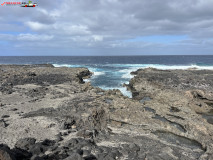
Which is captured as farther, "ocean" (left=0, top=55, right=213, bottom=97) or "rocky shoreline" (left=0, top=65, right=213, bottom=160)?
"ocean" (left=0, top=55, right=213, bottom=97)

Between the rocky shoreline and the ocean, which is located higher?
the ocean

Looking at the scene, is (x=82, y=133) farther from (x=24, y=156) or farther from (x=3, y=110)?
(x=3, y=110)

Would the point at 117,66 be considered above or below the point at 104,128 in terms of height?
above

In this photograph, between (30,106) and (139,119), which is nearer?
(139,119)

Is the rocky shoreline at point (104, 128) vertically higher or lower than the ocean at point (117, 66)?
lower

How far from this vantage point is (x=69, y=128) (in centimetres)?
1470

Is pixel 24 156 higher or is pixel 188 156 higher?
pixel 24 156

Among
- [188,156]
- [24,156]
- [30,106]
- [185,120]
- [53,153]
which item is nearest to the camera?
[24,156]

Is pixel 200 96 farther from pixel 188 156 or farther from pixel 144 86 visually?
pixel 188 156

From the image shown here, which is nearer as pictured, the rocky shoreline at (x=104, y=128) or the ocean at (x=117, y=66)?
the rocky shoreline at (x=104, y=128)

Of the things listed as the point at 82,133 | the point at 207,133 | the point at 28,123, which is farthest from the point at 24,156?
the point at 207,133

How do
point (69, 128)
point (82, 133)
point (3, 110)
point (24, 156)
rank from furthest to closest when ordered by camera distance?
1. point (3, 110)
2. point (69, 128)
3. point (82, 133)
4. point (24, 156)

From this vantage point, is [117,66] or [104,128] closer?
[104,128]

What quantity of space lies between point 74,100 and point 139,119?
967 centimetres
